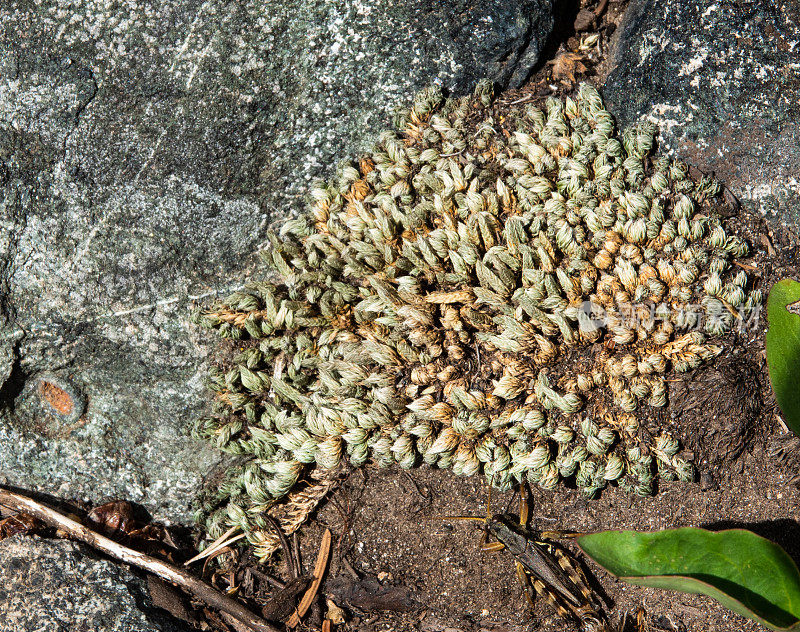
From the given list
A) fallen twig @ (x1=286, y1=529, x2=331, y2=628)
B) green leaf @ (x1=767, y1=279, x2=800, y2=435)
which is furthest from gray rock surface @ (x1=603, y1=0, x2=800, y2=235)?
fallen twig @ (x1=286, y1=529, x2=331, y2=628)

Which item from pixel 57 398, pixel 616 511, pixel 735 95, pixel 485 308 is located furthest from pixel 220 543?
pixel 735 95

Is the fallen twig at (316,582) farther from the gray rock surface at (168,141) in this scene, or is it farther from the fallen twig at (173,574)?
the gray rock surface at (168,141)

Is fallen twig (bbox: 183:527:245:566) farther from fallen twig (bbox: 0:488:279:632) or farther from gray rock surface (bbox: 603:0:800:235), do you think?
gray rock surface (bbox: 603:0:800:235)

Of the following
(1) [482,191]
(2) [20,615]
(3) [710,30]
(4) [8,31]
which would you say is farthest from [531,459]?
(4) [8,31]

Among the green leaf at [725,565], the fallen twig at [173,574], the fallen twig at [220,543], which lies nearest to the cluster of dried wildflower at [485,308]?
the fallen twig at [220,543]

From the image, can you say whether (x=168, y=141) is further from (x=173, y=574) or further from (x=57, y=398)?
(x=173, y=574)

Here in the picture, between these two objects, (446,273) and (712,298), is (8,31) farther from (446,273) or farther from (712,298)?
(712,298)
